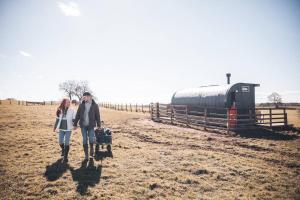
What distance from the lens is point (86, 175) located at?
6.99 metres

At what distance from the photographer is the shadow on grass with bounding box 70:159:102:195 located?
619cm

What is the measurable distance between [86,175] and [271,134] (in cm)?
1323

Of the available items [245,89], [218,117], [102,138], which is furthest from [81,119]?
[245,89]

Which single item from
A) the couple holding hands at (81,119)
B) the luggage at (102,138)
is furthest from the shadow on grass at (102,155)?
the couple holding hands at (81,119)

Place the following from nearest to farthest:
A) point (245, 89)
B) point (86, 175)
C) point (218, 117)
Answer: point (86, 175), point (218, 117), point (245, 89)

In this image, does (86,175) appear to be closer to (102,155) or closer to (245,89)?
(102,155)

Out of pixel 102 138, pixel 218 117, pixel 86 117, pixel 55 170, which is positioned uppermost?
pixel 86 117

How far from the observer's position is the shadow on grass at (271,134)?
14782mm

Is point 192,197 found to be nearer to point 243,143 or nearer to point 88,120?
point 88,120

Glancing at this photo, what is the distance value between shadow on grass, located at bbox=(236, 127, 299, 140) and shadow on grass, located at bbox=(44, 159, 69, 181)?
11.4 m

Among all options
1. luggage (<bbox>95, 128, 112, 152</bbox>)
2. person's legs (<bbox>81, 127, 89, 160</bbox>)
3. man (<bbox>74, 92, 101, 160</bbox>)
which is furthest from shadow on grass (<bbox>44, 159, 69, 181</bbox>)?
luggage (<bbox>95, 128, 112, 152</bbox>)

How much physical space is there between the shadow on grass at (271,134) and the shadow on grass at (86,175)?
10.8m

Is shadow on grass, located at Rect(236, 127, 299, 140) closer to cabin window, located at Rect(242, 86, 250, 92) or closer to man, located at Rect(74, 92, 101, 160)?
cabin window, located at Rect(242, 86, 250, 92)

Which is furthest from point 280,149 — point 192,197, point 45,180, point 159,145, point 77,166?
point 45,180
